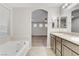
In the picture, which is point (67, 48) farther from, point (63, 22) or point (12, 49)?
point (63, 22)

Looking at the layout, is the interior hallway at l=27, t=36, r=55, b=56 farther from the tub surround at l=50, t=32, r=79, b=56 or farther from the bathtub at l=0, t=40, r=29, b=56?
the tub surround at l=50, t=32, r=79, b=56

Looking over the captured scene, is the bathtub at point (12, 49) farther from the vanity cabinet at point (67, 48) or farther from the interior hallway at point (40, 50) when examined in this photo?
the vanity cabinet at point (67, 48)

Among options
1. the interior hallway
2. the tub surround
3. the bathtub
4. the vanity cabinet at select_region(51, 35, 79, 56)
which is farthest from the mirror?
the bathtub

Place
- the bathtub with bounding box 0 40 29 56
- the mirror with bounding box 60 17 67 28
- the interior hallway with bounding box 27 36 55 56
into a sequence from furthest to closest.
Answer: the mirror with bounding box 60 17 67 28, the interior hallway with bounding box 27 36 55 56, the bathtub with bounding box 0 40 29 56

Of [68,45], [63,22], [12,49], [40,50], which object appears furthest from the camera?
[63,22]

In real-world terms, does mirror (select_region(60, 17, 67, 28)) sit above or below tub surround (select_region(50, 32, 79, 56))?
above

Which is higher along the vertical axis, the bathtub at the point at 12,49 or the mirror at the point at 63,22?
the mirror at the point at 63,22

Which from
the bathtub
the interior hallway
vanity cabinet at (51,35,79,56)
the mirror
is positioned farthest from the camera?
the mirror

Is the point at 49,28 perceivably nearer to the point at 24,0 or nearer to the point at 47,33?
the point at 47,33

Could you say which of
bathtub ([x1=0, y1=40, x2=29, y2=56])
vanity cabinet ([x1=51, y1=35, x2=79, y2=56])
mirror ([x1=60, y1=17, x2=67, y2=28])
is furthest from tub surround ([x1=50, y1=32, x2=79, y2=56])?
mirror ([x1=60, y1=17, x2=67, y2=28])

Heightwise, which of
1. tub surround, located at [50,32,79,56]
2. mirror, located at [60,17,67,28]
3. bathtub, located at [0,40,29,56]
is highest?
mirror, located at [60,17,67,28]

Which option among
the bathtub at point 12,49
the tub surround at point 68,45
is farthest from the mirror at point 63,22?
the bathtub at point 12,49

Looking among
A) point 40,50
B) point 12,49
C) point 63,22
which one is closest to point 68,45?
point 12,49

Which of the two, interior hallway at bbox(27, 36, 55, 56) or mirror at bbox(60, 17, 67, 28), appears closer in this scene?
interior hallway at bbox(27, 36, 55, 56)
